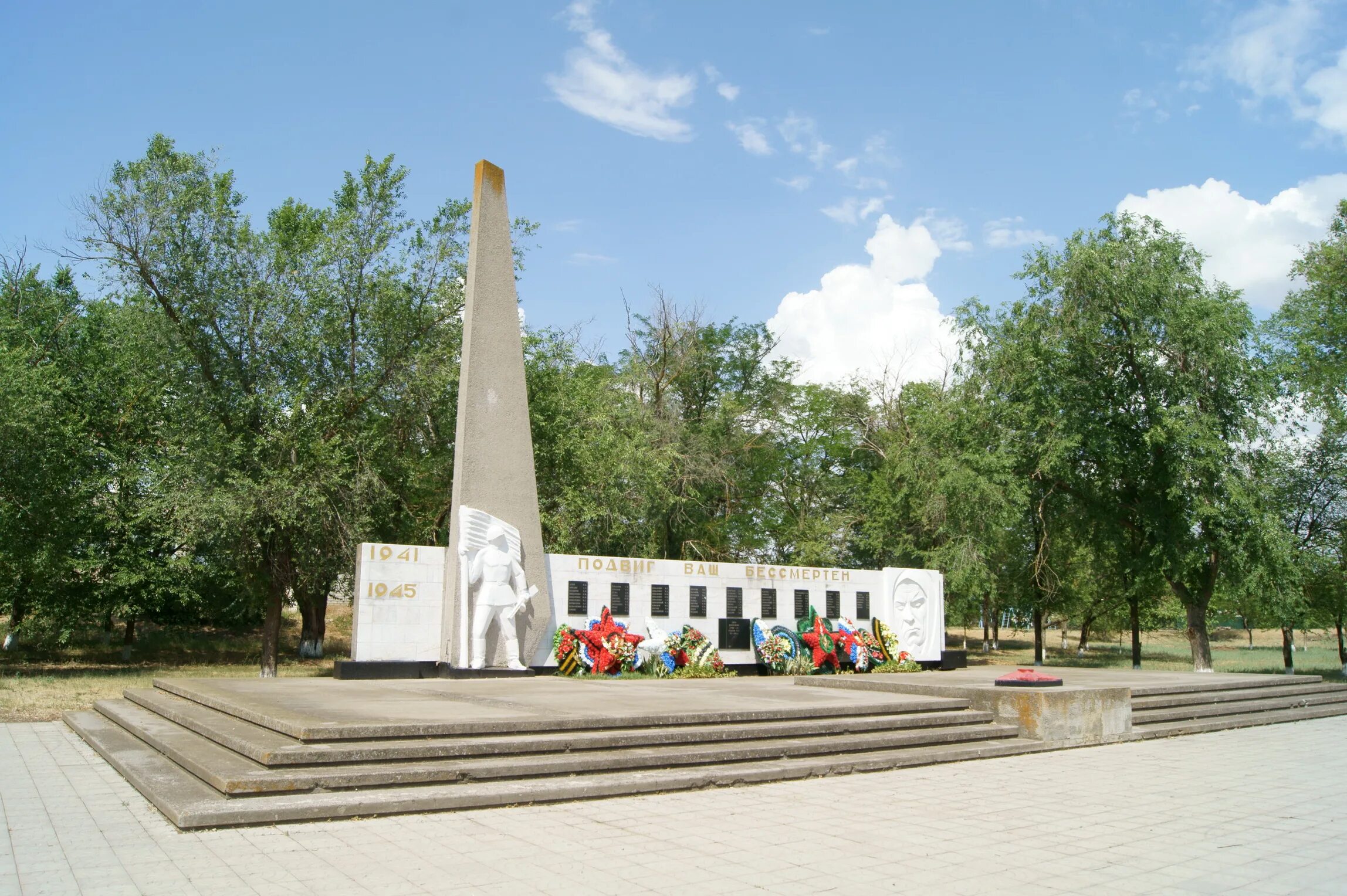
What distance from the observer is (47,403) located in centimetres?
1952

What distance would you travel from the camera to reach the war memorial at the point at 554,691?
7.44 meters

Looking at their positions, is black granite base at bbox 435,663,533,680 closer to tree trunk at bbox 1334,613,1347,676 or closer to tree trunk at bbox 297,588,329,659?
tree trunk at bbox 297,588,329,659

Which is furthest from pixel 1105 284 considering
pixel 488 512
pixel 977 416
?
pixel 488 512

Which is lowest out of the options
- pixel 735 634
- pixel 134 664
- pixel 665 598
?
pixel 134 664

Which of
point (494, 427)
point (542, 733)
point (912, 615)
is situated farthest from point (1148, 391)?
point (542, 733)

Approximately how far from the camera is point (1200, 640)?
24797 mm

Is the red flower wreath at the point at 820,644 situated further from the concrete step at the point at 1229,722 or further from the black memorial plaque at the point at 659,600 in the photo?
the concrete step at the point at 1229,722

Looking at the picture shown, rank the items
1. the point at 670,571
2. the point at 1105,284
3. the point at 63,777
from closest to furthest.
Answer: the point at 63,777 → the point at 670,571 → the point at 1105,284

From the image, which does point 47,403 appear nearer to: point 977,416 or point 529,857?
point 529,857

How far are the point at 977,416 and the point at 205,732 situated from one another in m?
23.6

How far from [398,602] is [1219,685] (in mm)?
14315

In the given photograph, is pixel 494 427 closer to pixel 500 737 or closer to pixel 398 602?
pixel 398 602

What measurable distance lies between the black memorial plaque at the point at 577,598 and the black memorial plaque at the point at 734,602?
11.6ft

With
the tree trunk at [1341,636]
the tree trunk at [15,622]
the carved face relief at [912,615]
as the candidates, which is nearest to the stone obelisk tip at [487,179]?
the carved face relief at [912,615]
